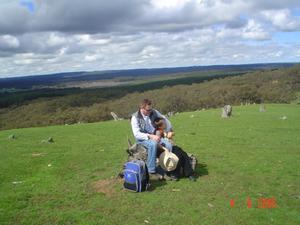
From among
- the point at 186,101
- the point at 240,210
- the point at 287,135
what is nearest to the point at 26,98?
the point at 186,101

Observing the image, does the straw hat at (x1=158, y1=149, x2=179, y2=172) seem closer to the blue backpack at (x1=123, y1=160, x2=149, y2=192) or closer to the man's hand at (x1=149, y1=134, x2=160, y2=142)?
the man's hand at (x1=149, y1=134, x2=160, y2=142)

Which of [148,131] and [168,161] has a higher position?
[148,131]

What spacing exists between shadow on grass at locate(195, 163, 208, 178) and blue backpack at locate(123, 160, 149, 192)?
7.65 feet

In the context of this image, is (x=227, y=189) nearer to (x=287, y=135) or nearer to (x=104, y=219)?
(x=104, y=219)

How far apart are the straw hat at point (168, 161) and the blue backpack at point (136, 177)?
82cm

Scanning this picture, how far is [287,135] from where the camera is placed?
23.4 meters

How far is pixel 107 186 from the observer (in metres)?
11.2

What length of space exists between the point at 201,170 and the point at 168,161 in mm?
2279

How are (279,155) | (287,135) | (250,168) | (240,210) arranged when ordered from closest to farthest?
(240,210)
(250,168)
(279,155)
(287,135)

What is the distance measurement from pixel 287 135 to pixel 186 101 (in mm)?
74778

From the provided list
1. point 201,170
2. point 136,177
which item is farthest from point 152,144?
point 201,170

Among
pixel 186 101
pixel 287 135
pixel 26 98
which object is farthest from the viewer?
pixel 26 98
